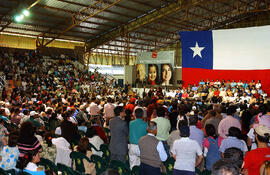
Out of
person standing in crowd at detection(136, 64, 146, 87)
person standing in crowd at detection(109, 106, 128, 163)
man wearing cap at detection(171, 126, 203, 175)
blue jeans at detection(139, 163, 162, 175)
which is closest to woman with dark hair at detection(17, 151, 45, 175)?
blue jeans at detection(139, 163, 162, 175)

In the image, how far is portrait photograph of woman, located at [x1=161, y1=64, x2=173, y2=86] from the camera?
2163cm

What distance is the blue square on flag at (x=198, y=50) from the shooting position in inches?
581

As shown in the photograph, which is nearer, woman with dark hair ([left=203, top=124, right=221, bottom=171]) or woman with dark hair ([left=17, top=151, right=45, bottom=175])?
woman with dark hair ([left=17, top=151, right=45, bottom=175])

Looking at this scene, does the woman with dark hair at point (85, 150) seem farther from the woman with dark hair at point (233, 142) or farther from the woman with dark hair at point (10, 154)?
the woman with dark hair at point (233, 142)

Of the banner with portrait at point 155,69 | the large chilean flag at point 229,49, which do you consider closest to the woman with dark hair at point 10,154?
the large chilean flag at point 229,49

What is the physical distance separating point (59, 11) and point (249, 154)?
60.4 ft

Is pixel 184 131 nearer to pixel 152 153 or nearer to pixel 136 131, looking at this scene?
pixel 152 153

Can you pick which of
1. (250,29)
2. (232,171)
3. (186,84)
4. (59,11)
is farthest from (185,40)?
(232,171)

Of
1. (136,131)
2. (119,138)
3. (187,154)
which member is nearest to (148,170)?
(187,154)

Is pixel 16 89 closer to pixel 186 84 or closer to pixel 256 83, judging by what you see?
pixel 186 84

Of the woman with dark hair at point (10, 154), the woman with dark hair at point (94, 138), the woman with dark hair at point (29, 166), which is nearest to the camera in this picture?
the woman with dark hair at point (29, 166)

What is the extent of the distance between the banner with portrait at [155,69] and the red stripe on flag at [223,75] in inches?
91.5

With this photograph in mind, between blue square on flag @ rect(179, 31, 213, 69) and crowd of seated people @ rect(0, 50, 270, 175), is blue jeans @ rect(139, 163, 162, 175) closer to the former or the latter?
crowd of seated people @ rect(0, 50, 270, 175)

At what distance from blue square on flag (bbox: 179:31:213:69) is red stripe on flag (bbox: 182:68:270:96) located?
277cm
